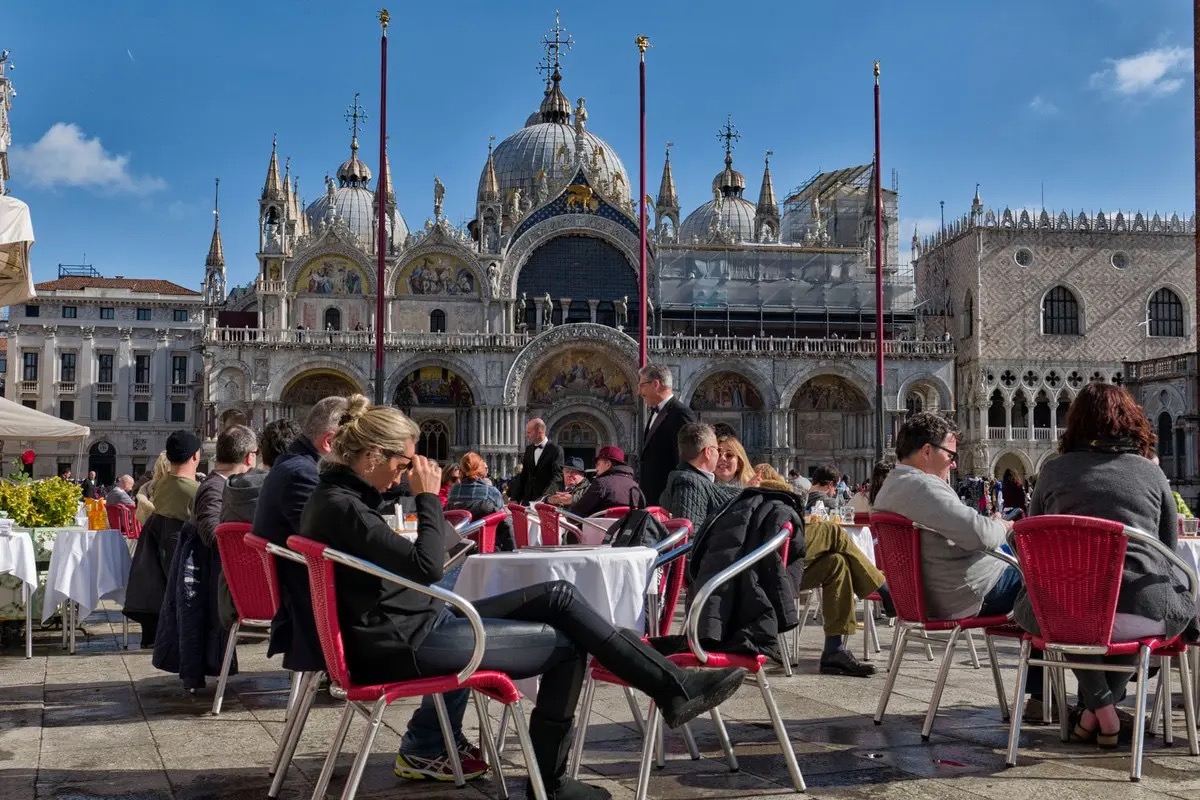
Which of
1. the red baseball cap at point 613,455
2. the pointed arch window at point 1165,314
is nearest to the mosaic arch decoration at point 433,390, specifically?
the pointed arch window at point 1165,314

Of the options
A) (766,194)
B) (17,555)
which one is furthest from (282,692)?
(766,194)

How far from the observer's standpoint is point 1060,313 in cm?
4056

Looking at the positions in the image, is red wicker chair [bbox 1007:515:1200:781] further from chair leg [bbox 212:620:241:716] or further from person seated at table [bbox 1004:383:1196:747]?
chair leg [bbox 212:620:241:716]

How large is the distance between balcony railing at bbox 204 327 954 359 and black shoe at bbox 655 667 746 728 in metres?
32.6

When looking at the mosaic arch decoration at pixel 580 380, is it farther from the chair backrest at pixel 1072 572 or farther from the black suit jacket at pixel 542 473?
the chair backrest at pixel 1072 572

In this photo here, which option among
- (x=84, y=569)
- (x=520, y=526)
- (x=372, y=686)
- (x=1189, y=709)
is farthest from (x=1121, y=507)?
(x=84, y=569)

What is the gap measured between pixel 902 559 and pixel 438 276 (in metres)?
33.7

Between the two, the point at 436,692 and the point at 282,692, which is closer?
the point at 436,692

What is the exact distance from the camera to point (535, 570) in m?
4.87

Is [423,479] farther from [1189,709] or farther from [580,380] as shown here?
[580,380]

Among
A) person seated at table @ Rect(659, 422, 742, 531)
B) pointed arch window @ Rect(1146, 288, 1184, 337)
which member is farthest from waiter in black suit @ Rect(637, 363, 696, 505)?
pointed arch window @ Rect(1146, 288, 1184, 337)

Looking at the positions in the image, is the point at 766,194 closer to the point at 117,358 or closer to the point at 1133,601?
the point at 117,358

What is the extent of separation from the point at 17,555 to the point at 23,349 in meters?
48.8

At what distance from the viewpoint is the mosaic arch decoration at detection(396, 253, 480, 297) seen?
3834 centimetres
